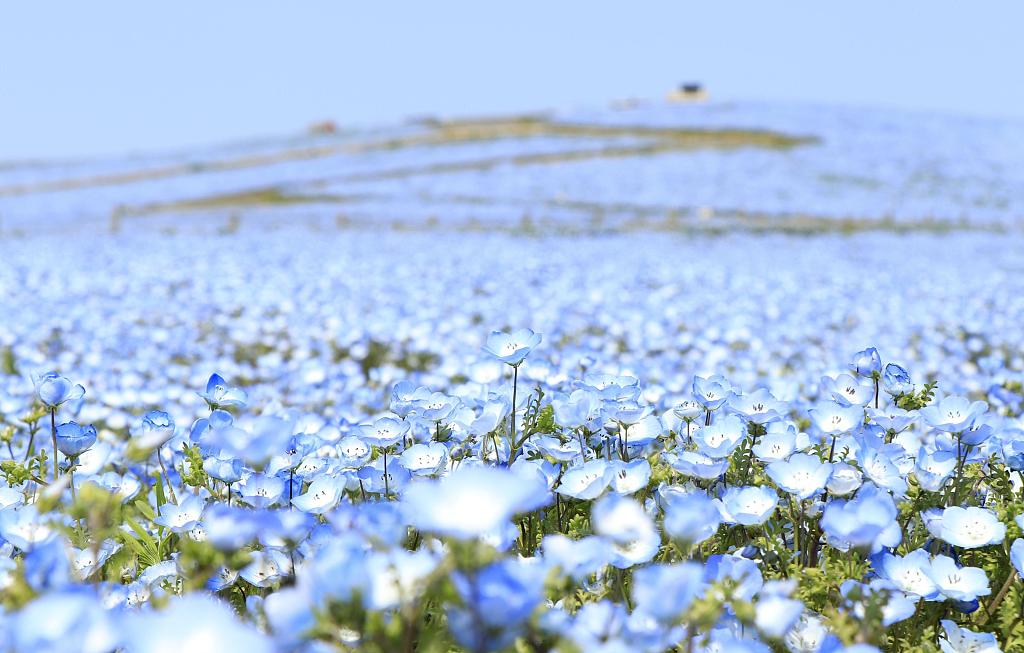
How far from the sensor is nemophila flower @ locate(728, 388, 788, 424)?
190 centimetres

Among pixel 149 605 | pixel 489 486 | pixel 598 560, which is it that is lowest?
pixel 149 605

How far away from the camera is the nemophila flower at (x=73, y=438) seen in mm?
1900

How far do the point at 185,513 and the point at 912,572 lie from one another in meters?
1.50

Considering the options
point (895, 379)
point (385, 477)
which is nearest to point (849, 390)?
point (895, 379)

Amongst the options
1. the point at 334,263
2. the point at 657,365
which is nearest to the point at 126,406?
the point at 657,365

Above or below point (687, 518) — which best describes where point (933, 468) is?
below

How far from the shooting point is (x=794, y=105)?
147 ft

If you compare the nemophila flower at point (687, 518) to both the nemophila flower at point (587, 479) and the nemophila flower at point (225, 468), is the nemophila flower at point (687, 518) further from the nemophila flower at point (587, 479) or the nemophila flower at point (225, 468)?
the nemophila flower at point (225, 468)

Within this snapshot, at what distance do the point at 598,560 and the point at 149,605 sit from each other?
2.98 feet

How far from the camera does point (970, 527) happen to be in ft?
5.44

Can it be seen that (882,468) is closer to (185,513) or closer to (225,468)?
(225,468)

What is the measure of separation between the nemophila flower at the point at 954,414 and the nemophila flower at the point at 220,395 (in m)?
1.55

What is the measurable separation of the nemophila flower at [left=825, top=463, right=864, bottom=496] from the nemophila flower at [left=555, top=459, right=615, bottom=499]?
18.0 inches

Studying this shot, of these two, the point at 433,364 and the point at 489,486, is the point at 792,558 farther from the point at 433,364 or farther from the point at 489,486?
the point at 433,364
